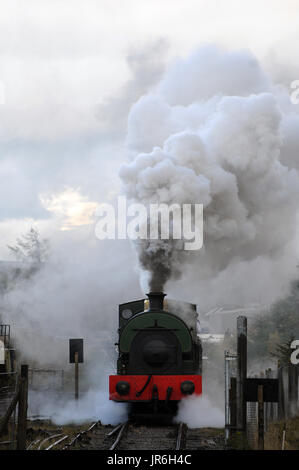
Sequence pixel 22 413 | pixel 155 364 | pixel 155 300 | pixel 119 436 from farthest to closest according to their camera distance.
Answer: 1. pixel 155 300
2. pixel 155 364
3. pixel 119 436
4. pixel 22 413

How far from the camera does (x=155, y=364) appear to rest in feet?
44.8

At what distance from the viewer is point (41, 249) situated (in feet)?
183

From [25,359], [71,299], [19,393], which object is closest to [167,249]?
[19,393]

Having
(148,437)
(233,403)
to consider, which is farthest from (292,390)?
(148,437)

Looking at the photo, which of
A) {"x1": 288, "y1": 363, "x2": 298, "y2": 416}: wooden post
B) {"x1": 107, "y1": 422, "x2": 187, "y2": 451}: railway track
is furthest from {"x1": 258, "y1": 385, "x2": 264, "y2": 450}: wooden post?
{"x1": 288, "y1": 363, "x2": 298, "y2": 416}: wooden post

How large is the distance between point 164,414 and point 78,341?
4260mm

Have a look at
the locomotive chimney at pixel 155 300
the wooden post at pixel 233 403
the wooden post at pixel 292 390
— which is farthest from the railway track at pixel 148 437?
the locomotive chimney at pixel 155 300

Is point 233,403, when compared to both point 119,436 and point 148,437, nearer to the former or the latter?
point 148,437

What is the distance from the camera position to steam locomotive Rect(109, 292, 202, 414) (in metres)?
13.4

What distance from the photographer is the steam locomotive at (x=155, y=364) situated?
13367mm

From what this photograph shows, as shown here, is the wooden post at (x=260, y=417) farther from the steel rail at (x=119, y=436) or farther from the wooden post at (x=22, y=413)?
the wooden post at (x=22, y=413)

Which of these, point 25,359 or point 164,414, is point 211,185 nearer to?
point 164,414

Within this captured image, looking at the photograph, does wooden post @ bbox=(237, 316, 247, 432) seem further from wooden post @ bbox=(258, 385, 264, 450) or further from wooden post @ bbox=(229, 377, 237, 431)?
wooden post @ bbox=(258, 385, 264, 450)

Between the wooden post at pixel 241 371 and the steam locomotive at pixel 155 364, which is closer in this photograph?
the wooden post at pixel 241 371
